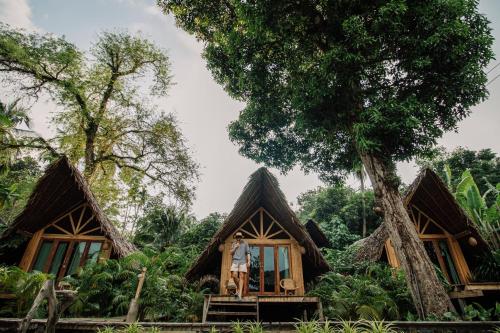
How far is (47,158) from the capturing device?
13.4m

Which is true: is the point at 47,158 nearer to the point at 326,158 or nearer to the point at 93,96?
the point at 93,96

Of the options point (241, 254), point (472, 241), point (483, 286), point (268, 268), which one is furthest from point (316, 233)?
point (241, 254)

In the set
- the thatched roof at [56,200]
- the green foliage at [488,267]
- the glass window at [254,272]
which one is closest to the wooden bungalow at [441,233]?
the green foliage at [488,267]

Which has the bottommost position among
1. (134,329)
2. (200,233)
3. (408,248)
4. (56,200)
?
(134,329)

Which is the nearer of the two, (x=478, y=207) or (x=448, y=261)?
(x=448, y=261)

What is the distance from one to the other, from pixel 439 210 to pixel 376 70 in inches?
239

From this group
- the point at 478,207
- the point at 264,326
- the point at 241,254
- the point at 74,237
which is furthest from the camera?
the point at 478,207

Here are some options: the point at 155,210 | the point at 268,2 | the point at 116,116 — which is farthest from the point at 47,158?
the point at 268,2

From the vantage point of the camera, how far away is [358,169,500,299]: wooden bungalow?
9.21 meters

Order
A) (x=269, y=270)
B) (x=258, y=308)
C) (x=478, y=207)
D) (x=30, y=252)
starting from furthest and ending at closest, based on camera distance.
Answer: (x=478, y=207)
(x=30, y=252)
(x=269, y=270)
(x=258, y=308)

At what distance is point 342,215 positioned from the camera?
19422 millimetres

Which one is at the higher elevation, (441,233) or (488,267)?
(441,233)

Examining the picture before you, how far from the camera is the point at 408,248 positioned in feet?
19.1

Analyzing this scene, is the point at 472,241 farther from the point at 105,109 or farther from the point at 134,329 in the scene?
the point at 105,109
